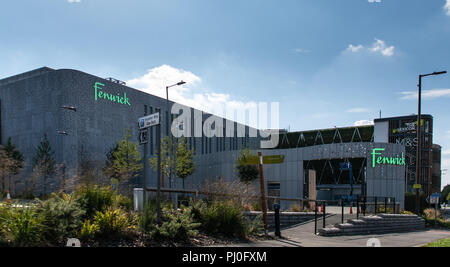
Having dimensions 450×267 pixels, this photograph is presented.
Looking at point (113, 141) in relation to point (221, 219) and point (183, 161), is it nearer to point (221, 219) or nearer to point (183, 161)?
point (183, 161)

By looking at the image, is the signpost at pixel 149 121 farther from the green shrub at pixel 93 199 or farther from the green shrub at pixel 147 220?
the green shrub at pixel 147 220

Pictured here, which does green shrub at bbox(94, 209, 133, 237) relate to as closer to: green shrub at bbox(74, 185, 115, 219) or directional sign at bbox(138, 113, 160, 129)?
green shrub at bbox(74, 185, 115, 219)

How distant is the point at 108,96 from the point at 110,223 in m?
39.0

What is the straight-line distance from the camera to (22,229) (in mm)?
7191

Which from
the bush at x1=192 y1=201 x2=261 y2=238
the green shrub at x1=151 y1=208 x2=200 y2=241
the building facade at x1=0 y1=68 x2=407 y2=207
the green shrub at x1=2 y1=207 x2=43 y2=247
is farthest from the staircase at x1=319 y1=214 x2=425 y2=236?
the building facade at x1=0 y1=68 x2=407 y2=207

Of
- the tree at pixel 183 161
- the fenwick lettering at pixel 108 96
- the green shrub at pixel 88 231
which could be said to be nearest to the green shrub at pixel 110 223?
the green shrub at pixel 88 231

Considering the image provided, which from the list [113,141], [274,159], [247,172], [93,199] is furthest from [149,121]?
[113,141]

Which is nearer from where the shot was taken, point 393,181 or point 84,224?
point 84,224

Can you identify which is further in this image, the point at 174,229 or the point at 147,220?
the point at 147,220

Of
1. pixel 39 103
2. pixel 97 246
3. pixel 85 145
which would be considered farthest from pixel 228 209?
pixel 39 103
